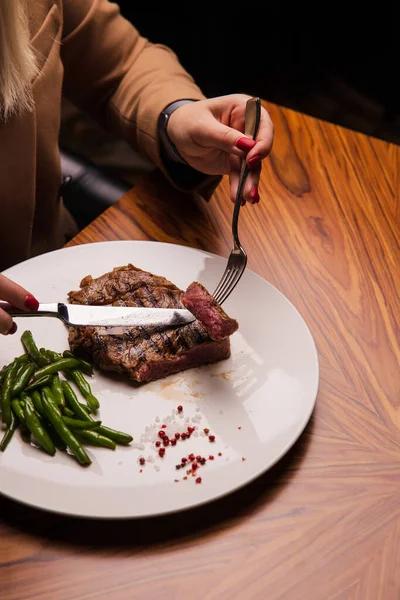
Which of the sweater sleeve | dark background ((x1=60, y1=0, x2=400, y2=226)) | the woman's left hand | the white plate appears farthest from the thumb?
dark background ((x1=60, y1=0, x2=400, y2=226))

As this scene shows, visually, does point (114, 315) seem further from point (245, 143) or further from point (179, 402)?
point (245, 143)

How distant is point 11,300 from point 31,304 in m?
0.06

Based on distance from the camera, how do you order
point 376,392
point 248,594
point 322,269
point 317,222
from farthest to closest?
point 317,222
point 322,269
point 376,392
point 248,594

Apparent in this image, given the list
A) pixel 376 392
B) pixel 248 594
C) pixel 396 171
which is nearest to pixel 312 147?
pixel 396 171

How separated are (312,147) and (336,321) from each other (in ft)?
3.13

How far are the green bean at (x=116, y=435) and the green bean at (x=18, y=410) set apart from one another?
0.66 feet

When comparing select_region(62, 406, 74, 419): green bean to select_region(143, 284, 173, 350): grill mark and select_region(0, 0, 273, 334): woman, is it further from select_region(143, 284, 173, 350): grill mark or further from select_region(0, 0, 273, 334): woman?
select_region(0, 0, 273, 334): woman

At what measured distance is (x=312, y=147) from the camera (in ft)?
8.95

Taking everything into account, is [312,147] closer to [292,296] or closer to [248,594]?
[292,296]

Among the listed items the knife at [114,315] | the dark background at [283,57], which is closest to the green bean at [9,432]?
the knife at [114,315]

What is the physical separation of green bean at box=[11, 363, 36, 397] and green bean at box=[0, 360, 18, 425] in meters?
0.01

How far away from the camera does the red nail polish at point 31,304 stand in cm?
182

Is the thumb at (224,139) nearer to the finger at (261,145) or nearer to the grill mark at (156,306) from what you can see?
the finger at (261,145)

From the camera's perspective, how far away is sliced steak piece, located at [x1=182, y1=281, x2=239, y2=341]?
187 centimetres
